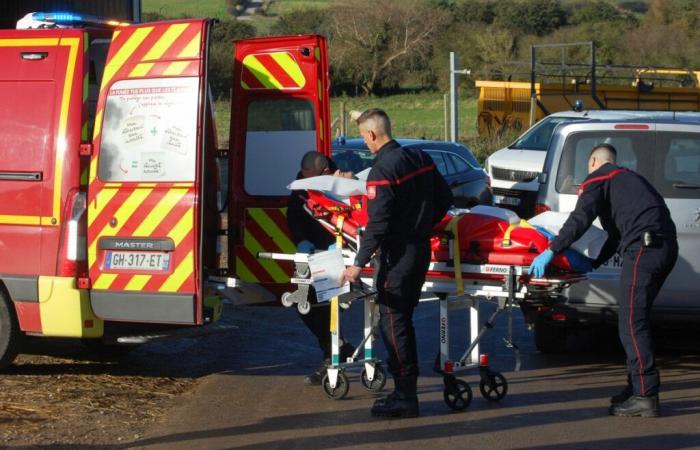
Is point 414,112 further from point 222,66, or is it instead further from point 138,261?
point 138,261

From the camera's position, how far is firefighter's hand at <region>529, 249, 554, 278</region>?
7.40 m

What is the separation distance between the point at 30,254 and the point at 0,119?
1.06 meters

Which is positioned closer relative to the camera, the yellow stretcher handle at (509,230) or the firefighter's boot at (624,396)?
the yellow stretcher handle at (509,230)

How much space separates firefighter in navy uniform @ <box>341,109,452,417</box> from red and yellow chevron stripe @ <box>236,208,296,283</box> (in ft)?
6.38

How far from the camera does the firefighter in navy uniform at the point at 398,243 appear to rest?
7.47 meters

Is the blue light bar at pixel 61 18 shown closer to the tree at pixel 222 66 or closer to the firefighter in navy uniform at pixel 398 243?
the firefighter in navy uniform at pixel 398 243

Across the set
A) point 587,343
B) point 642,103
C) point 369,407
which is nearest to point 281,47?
point 369,407

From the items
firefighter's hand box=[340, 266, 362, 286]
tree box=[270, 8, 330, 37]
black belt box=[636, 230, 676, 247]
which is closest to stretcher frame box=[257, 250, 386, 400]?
firefighter's hand box=[340, 266, 362, 286]

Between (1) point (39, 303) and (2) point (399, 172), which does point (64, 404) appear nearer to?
(1) point (39, 303)

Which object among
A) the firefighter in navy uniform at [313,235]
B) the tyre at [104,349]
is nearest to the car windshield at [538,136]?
the tyre at [104,349]

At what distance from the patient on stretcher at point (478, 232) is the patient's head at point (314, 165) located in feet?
1.40

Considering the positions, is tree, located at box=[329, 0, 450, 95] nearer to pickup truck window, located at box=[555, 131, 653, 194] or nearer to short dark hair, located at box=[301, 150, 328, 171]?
pickup truck window, located at box=[555, 131, 653, 194]

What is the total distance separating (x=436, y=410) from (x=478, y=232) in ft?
4.19

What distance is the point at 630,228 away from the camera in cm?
777
